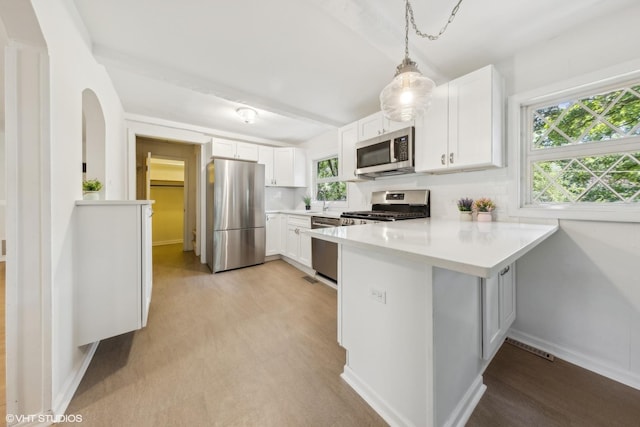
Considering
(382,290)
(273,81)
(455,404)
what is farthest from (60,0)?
(455,404)

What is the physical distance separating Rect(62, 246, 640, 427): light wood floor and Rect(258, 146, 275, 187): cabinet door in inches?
105

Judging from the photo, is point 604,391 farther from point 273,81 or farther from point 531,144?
point 273,81

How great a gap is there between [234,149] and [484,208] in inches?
145

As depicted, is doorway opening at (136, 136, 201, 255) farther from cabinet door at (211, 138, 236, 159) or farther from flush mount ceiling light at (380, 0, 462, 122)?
flush mount ceiling light at (380, 0, 462, 122)

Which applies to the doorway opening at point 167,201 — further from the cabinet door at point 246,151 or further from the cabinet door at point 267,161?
the cabinet door at point 267,161

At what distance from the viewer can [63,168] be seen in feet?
4.08

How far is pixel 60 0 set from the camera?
1.26 metres

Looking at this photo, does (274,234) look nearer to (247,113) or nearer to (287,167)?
(287,167)

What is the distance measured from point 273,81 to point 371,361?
2.62 m

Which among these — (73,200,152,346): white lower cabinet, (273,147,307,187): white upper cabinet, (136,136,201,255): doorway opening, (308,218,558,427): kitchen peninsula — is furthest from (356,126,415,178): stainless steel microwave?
(136,136,201,255): doorway opening

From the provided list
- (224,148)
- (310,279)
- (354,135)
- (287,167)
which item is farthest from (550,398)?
(224,148)

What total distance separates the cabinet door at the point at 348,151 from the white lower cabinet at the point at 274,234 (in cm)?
162

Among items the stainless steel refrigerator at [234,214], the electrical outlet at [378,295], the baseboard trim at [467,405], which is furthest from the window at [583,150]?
the stainless steel refrigerator at [234,214]

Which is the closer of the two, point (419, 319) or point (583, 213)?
point (419, 319)
